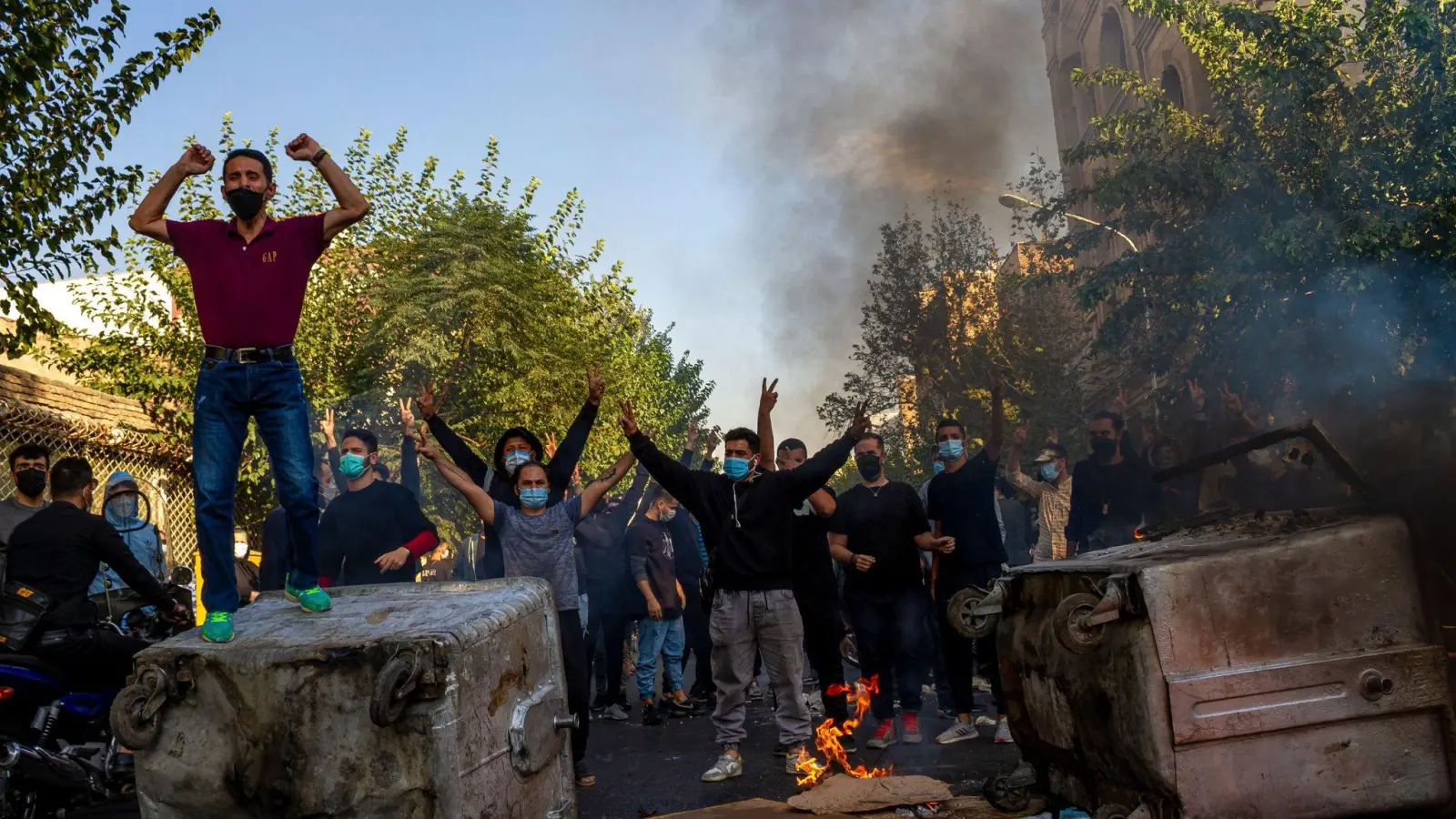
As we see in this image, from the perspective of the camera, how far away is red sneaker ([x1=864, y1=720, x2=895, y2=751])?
23.5 ft

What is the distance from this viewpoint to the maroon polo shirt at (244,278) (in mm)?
4406

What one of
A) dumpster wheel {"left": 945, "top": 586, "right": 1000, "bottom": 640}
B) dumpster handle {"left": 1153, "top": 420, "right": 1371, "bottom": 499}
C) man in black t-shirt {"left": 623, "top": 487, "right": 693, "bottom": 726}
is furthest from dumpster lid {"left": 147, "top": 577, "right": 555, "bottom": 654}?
man in black t-shirt {"left": 623, "top": 487, "right": 693, "bottom": 726}

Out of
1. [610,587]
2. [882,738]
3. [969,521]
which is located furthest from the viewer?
[610,587]

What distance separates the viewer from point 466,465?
7270mm

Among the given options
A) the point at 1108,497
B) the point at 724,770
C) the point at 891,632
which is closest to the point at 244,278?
the point at 724,770

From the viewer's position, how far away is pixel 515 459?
711 centimetres

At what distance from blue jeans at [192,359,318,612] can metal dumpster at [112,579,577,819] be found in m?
0.51

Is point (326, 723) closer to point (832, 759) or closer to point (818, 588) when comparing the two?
point (832, 759)

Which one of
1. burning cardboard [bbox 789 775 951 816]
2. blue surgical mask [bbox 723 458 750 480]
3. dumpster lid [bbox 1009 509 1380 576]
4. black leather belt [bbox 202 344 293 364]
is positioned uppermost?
black leather belt [bbox 202 344 293 364]

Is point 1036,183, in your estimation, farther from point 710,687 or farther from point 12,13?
point 12,13

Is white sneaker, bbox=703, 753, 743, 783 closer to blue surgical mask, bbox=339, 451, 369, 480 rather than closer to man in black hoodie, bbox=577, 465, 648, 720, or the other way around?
blue surgical mask, bbox=339, 451, 369, 480

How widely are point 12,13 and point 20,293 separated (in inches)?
74.3

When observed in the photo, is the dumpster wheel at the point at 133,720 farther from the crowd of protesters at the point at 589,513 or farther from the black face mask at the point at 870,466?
the black face mask at the point at 870,466

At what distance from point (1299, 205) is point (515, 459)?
8.38m
